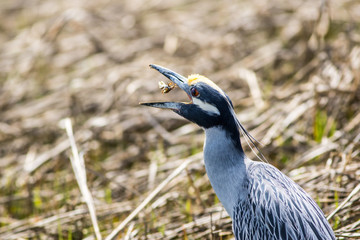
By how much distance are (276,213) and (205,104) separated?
0.85 m

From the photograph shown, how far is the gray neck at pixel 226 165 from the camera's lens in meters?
3.48

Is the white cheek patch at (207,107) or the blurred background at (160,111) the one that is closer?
the white cheek patch at (207,107)

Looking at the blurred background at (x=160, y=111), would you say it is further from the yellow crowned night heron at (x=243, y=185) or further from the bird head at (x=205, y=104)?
the bird head at (x=205, y=104)

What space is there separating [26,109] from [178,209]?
2922mm

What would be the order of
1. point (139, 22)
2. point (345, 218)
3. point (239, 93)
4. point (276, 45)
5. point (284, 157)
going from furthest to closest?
point (139, 22), point (276, 45), point (239, 93), point (284, 157), point (345, 218)

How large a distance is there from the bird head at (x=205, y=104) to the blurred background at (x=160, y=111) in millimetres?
858

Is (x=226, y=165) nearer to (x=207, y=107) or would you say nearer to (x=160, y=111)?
(x=207, y=107)

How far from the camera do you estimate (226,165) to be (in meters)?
3.51

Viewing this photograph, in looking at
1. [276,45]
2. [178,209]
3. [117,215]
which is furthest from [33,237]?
[276,45]

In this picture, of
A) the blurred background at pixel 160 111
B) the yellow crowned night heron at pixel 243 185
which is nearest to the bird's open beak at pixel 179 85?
the yellow crowned night heron at pixel 243 185

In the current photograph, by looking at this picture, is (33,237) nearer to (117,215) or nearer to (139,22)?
(117,215)

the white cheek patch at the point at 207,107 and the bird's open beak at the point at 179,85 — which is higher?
the bird's open beak at the point at 179,85

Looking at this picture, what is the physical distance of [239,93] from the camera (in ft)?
20.5

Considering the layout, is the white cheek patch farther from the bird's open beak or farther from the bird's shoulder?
the bird's shoulder
